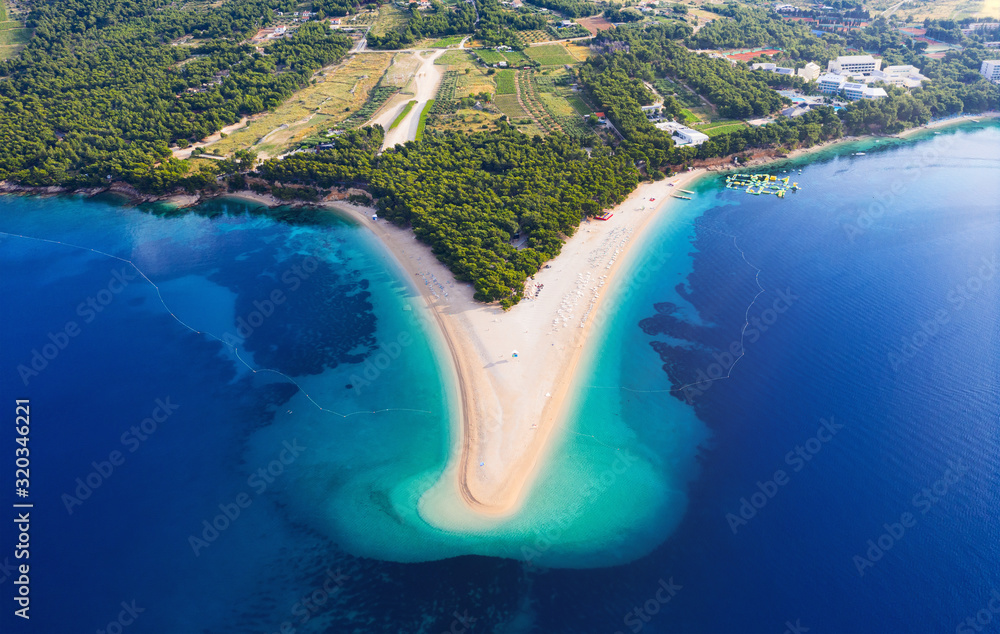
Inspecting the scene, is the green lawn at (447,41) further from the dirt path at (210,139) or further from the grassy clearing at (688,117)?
the grassy clearing at (688,117)

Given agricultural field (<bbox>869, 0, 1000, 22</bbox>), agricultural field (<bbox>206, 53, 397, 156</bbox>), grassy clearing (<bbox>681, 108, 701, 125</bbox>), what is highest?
agricultural field (<bbox>869, 0, 1000, 22</bbox>)

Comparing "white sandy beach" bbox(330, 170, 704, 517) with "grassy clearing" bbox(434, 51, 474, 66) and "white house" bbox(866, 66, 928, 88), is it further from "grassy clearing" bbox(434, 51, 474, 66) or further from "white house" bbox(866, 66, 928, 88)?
"white house" bbox(866, 66, 928, 88)

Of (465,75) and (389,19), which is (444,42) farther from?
(465,75)

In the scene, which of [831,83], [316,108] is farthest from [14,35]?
[831,83]

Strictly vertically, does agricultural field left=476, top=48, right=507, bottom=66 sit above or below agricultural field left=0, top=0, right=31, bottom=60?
above

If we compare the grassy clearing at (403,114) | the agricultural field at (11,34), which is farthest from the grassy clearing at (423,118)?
the agricultural field at (11,34)

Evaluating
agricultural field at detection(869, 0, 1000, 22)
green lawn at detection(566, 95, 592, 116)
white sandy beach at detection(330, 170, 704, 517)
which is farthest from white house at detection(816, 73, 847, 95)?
agricultural field at detection(869, 0, 1000, 22)
